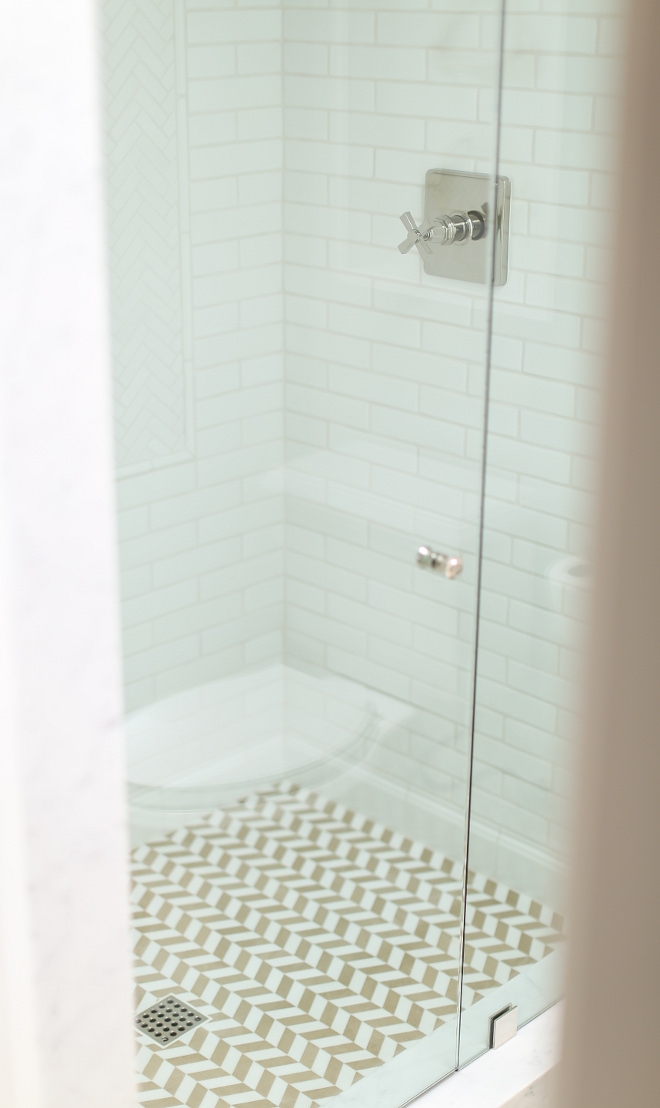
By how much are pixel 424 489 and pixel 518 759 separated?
463 millimetres

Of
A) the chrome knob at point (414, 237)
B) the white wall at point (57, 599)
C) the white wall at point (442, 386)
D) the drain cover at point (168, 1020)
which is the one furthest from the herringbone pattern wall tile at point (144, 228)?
the white wall at point (57, 599)

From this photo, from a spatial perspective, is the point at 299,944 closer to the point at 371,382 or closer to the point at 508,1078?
the point at 508,1078

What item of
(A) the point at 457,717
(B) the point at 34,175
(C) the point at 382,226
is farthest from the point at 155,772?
(B) the point at 34,175

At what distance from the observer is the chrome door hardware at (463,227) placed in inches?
64.7

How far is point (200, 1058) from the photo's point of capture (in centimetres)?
162

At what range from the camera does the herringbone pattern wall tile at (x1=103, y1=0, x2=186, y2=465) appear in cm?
189

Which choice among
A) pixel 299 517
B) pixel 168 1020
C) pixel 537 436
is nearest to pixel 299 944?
pixel 168 1020

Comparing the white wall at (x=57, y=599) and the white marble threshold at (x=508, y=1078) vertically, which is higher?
the white wall at (x=57, y=599)

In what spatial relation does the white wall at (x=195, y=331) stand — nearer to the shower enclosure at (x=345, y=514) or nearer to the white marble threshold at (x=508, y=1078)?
the shower enclosure at (x=345, y=514)

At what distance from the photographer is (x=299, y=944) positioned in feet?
6.13

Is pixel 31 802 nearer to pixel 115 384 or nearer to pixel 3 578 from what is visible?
pixel 3 578

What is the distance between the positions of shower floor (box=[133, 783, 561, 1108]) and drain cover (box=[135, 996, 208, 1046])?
15 millimetres

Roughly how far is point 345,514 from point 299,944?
29.2 inches

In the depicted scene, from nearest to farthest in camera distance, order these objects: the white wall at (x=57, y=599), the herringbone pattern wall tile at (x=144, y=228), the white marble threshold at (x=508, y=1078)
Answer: the white wall at (x=57, y=599) < the white marble threshold at (x=508, y=1078) < the herringbone pattern wall tile at (x=144, y=228)
